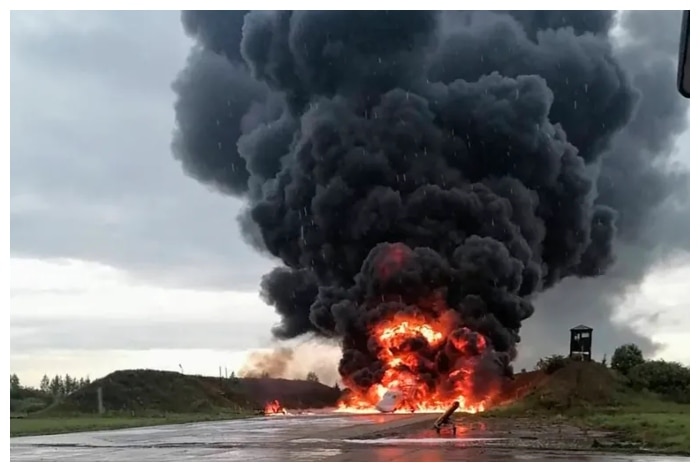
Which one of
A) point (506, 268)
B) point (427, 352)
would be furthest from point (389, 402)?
point (506, 268)

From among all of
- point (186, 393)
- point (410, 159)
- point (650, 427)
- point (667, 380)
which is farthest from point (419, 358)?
point (650, 427)

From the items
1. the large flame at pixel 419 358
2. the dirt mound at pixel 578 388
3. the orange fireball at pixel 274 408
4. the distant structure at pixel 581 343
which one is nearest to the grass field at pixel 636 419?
the dirt mound at pixel 578 388

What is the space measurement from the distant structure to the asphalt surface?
27.0 ft

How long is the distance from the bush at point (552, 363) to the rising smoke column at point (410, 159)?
1626 millimetres

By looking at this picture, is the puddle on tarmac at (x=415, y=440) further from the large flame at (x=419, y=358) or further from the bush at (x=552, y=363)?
the bush at (x=552, y=363)

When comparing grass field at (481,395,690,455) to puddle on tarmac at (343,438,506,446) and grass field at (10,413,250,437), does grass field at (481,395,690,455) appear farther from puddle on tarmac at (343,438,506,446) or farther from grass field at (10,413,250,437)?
grass field at (10,413,250,437)

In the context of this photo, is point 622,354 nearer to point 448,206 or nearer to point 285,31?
point 448,206

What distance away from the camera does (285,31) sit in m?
37.4

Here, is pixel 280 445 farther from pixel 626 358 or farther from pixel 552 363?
pixel 626 358

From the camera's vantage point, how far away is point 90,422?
29453mm

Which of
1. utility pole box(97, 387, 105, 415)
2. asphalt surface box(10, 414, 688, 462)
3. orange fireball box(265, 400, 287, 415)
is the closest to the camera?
asphalt surface box(10, 414, 688, 462)

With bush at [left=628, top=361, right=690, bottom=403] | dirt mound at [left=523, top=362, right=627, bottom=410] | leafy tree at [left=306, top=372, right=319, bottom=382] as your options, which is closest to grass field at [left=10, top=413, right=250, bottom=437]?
leafy tree at [left=306, top=372, right=319, bottom=382]

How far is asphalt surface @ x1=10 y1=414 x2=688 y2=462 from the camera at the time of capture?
18188 mm

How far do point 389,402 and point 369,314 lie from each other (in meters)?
3.59
